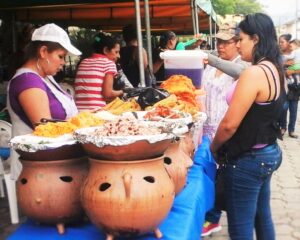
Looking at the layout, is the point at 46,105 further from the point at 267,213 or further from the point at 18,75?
the point at 267,213

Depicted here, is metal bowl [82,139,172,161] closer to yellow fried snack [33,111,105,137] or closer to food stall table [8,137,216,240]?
yellow fried snack [33,111,105,137]

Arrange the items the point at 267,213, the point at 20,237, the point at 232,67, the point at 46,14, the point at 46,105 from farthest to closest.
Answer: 1. the point at 46,14
2. the point at 232,67
3. the point at 267,213
4. the point at 46,105
5. the point at 20,237

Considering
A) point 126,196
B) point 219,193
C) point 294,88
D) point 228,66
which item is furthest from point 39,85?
point 294,88

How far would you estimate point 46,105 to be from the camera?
228 cm

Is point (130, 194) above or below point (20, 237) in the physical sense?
above

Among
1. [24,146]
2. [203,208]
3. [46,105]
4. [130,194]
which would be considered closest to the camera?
[130,194]

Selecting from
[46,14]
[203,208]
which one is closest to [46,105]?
[203,208]

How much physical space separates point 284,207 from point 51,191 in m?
3.45

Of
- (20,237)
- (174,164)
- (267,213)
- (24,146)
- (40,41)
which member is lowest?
(267,213)

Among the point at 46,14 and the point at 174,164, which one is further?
the point at 46,14

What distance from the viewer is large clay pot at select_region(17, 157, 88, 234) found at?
5.50 feet

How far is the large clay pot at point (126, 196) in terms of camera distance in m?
1.52

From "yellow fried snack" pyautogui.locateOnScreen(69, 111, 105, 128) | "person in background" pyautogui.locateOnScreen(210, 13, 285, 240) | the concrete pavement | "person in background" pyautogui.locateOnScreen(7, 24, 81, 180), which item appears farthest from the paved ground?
"yellow fried snack" pyautogui.locateOnScreen(69, 111, 105, 128)

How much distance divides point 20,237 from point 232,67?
2045mm
